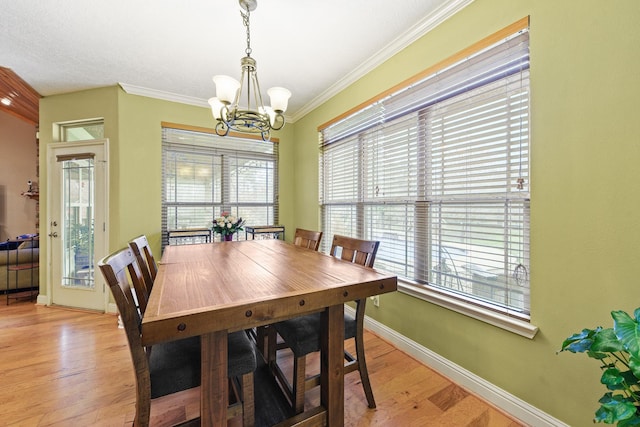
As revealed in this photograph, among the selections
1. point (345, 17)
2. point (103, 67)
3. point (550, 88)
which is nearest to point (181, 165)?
point (103, 67)

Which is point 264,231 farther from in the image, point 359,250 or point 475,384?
point 475,384

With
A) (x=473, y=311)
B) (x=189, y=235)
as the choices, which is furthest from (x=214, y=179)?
(x=473, y=311)

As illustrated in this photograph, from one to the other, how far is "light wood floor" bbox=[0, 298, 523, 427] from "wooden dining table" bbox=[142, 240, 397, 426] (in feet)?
1.68

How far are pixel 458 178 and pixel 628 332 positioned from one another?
1.20 m

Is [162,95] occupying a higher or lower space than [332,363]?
higher

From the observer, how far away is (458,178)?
184 centimetres

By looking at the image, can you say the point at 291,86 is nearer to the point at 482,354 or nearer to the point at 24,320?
the point at 482,354

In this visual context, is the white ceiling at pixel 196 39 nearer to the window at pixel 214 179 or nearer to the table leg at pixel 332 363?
the window at pixel 214 179

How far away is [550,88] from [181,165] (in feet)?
12.2

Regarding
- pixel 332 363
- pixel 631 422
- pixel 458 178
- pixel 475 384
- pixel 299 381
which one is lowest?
pixel 475 384

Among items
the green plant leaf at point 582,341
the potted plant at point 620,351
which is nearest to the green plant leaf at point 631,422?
the potted plant at point 620,351

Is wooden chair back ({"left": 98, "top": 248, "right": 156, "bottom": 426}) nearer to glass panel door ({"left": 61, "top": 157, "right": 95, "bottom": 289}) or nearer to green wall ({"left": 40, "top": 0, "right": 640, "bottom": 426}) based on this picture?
green wall ({"left": 40, "top": 0, "right": 640, "bottom": 426})

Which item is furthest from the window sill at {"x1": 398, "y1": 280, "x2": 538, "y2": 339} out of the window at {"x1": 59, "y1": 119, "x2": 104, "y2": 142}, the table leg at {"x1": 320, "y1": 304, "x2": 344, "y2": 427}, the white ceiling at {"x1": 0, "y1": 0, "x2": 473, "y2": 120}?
the window at {"x1": 59, "y1": 119, "x2": 104, "y2": 142}

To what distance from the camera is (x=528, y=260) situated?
4.95 feet
